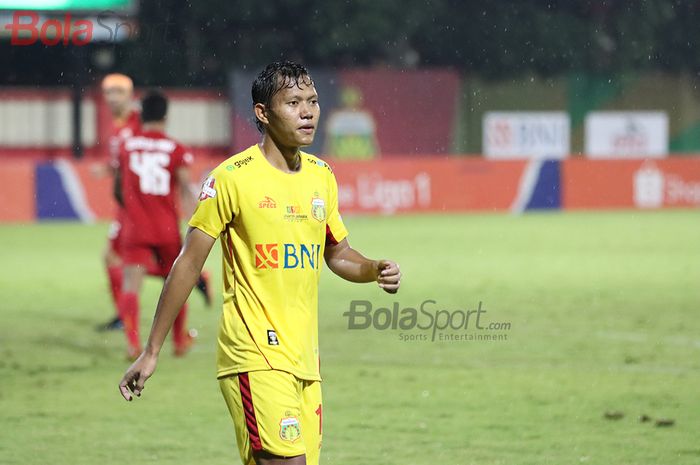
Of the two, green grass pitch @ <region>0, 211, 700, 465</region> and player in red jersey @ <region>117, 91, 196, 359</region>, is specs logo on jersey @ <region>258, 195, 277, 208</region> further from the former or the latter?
player in red jersey @ <region>117, 91, 196, 359</region>

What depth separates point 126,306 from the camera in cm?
1129

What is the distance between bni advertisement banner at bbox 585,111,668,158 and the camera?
1670 inches

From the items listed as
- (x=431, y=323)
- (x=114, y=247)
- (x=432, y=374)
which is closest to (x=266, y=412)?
(x=432, y=374)

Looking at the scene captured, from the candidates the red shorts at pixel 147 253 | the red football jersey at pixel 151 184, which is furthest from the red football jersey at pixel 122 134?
the red shorts at pixel 147 253

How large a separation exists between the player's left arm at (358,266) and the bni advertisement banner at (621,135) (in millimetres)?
36978

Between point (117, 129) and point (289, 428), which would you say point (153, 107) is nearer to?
point (117, 129)

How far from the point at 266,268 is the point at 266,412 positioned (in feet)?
1.84

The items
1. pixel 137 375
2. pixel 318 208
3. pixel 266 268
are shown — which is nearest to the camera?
pixel 137 375

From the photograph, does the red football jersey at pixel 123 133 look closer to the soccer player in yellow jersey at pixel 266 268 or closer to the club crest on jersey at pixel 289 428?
the soccer player in yellow jersey at pixel 266 268

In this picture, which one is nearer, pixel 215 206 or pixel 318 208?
pixel 215 206

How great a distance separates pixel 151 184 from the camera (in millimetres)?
11594

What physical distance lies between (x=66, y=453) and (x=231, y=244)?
278 centimetres

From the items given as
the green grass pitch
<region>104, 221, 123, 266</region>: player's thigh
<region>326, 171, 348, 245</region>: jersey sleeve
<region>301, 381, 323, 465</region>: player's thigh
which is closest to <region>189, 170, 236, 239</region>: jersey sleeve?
<region>326, 171, 348, 245</region>: jersey sleeve

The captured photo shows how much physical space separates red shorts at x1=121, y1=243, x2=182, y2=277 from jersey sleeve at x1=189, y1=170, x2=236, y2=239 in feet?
20.3
